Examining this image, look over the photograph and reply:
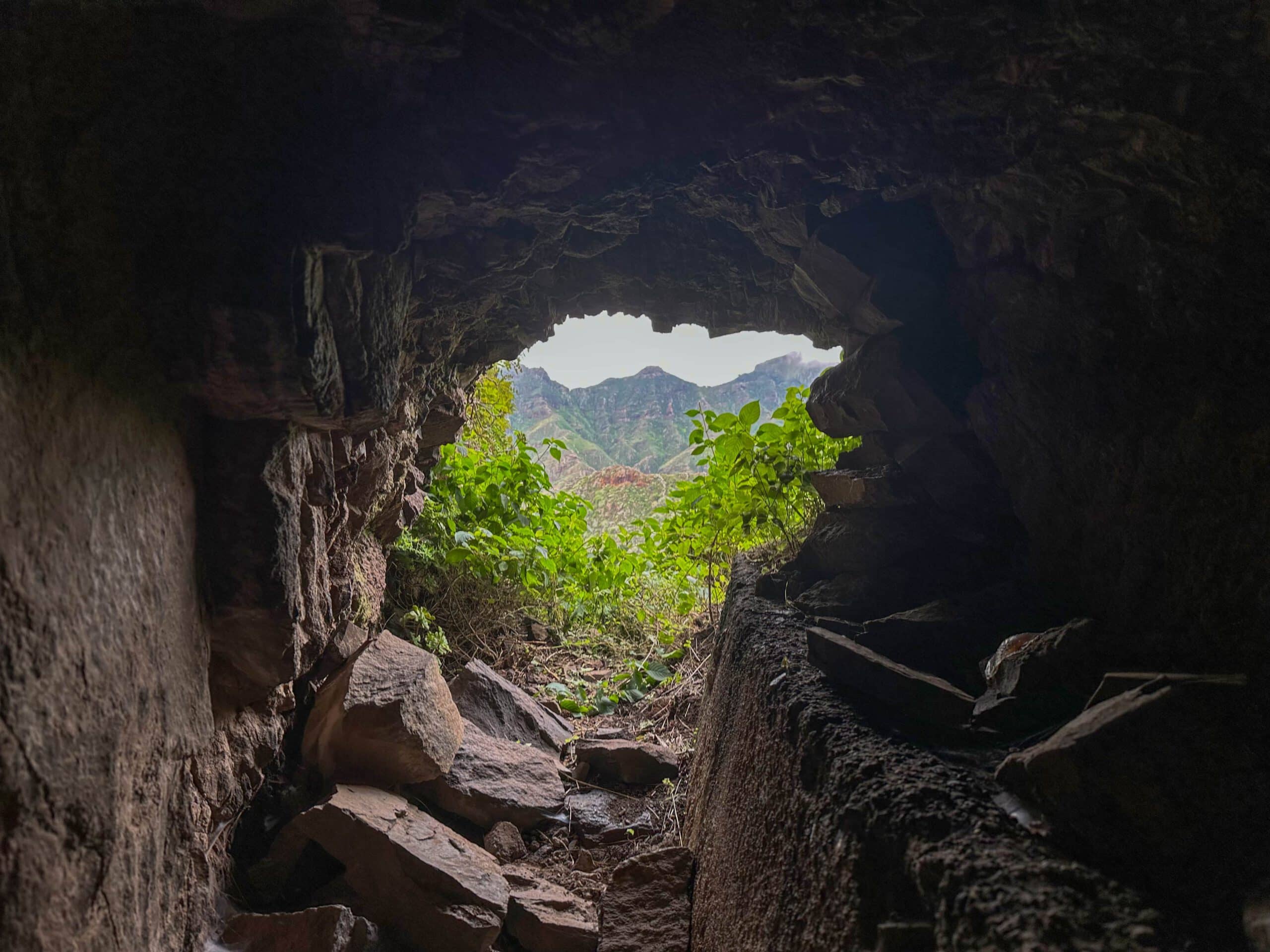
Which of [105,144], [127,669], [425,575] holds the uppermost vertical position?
[105,144]

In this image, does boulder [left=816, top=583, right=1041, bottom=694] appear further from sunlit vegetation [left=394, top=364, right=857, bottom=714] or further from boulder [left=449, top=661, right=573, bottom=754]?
boulder [left=449, top=661, right=573, bottom=754]

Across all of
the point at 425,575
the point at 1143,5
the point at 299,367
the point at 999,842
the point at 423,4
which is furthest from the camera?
the point at 425,575

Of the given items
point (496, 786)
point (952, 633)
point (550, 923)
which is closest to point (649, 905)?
point (550, 923)

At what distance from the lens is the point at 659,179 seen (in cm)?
223

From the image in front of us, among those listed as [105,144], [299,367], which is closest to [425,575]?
[299,367]

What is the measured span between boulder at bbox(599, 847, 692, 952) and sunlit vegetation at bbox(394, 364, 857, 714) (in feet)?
5.31

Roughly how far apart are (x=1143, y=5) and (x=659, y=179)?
128cm

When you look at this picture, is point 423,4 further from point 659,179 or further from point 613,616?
point 613,616

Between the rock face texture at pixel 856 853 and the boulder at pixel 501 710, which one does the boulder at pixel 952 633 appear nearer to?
the rock face texture at pixel 856 853

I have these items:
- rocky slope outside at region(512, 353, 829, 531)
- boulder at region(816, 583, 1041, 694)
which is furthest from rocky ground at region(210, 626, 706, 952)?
rocky slope outside at region(512, 353, 829, 531)

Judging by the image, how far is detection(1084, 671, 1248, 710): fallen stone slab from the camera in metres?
1.28

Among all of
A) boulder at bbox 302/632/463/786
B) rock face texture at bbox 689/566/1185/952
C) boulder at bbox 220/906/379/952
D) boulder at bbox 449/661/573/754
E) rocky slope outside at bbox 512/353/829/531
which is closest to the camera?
rock face texture at bbox 689/566/1185/952

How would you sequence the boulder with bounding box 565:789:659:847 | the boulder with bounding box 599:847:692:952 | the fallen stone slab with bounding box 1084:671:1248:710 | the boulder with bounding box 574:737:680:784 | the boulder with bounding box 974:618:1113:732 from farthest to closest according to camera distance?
the boulder with bounding box 574:737:680:784, the boulder with bounding box 565:789:659:847, the boulder with bounding box 599:847:692:952, the boulder with bounding box 974:618:1113:732, the fallen stone slab with bounding box 1084:671:1248:710

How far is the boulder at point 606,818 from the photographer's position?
9.68ft
